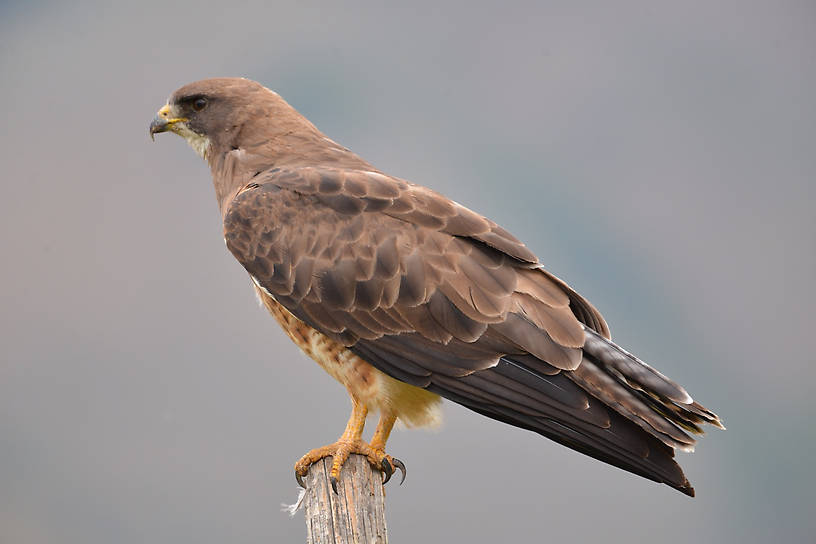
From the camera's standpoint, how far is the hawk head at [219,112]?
5.13 m

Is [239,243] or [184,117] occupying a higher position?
[184,117]

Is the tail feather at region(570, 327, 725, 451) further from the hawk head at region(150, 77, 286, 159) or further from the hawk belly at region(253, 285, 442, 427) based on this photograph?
the hawk head at region(150, 77, 286, 159)

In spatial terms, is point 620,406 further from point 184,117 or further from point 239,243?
point 184,117

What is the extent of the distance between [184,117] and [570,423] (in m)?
2.88

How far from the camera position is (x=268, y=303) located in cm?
450

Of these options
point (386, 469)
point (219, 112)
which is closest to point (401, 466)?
point (386, 469)

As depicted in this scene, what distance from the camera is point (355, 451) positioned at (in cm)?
414

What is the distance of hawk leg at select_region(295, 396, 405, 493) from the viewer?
161 inches

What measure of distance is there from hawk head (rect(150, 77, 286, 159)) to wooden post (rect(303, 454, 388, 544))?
78.0 inches

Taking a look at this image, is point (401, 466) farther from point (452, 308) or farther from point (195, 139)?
point (195, 139)

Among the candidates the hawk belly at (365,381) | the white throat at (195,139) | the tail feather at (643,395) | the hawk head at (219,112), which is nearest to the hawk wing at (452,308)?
the tail feather at (643,395)

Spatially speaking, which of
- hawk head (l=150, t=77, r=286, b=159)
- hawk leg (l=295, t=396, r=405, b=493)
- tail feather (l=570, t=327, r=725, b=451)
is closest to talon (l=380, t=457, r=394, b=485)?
hawk leg (l=295, t=396, r=405, b=493)

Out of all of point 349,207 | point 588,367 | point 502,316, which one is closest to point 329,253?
point 349,207

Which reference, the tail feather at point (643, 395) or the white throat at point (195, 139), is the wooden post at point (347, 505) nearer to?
the tail feather at point (643, 395)
